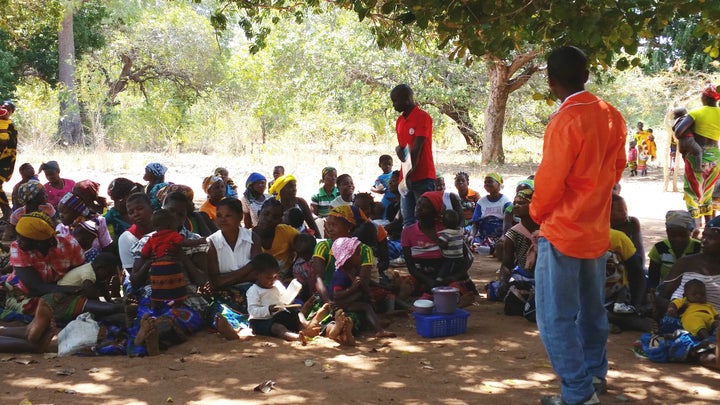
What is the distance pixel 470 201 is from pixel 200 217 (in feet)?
13.1

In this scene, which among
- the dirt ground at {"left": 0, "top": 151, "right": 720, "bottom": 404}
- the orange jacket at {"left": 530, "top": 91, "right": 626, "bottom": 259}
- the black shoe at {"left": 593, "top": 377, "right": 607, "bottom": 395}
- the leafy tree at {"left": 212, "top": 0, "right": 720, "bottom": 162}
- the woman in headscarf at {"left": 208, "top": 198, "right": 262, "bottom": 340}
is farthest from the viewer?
the woman in headscarf at {"left": 208, "top": 198, "right": 262, "bottom": 340}

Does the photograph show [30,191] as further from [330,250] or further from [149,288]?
[330,250]

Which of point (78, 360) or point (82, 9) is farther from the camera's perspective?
point (82, 9)

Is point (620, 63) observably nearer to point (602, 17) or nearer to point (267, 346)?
point (602, 17)

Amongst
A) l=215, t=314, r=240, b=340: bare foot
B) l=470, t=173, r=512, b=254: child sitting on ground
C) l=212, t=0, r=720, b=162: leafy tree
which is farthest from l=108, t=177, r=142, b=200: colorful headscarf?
l=470, t=173, r=512, b=254: child sitting on ground

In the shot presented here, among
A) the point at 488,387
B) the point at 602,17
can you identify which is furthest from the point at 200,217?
the point at 602,17

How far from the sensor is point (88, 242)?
5.85 m

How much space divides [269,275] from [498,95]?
13.8m

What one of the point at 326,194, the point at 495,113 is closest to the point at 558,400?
the point at 326,194

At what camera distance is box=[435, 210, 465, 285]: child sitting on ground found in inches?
240

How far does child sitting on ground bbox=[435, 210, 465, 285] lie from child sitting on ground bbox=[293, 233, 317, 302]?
1127 millimetres

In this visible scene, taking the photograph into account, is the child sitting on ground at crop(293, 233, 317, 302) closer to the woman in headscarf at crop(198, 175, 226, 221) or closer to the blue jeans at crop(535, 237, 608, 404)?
the woman in headscarf at crop(198, 175, 226, 221)

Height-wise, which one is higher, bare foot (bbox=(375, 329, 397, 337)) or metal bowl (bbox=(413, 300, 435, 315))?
metal bowl (bbox=(413, 300, 435, 315))

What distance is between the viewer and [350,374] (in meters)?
4.29
